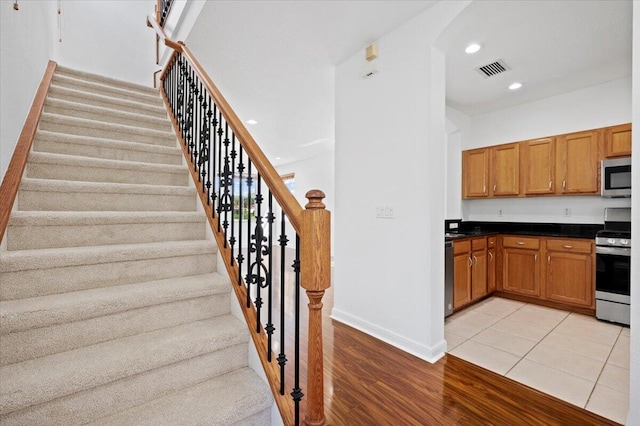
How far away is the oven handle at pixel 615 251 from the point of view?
300 centimetres

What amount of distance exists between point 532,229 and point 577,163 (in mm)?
1038

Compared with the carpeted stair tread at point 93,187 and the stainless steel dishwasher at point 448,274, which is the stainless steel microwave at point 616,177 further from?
the carpeted stair tread at point 93,187

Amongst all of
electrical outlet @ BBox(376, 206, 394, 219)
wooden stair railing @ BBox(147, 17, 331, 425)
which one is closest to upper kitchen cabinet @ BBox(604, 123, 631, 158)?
electrical outlet @ BBox(376, 206, 394, 219)

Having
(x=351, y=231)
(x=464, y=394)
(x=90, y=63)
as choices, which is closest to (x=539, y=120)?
(x=351, y=231)

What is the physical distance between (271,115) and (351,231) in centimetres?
288

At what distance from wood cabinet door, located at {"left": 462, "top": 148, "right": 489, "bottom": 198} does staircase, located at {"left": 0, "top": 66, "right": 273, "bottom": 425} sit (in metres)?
4.09

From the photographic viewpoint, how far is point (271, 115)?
4.89 m

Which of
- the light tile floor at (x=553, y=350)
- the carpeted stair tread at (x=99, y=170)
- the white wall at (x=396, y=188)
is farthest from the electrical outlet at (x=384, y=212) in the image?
the carpeted stair tread at (x=99, y=170)

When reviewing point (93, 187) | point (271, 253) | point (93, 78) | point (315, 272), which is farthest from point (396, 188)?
point (93, 78)

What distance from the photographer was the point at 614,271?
309 cm

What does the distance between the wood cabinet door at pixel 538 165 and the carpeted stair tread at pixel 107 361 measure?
423 centimetres

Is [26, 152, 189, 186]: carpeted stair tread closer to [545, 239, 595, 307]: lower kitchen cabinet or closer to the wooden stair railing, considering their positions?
the wooden stair railing

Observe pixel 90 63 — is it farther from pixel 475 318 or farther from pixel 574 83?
pixel 574 83

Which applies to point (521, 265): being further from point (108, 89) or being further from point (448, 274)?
point (108, 89)
